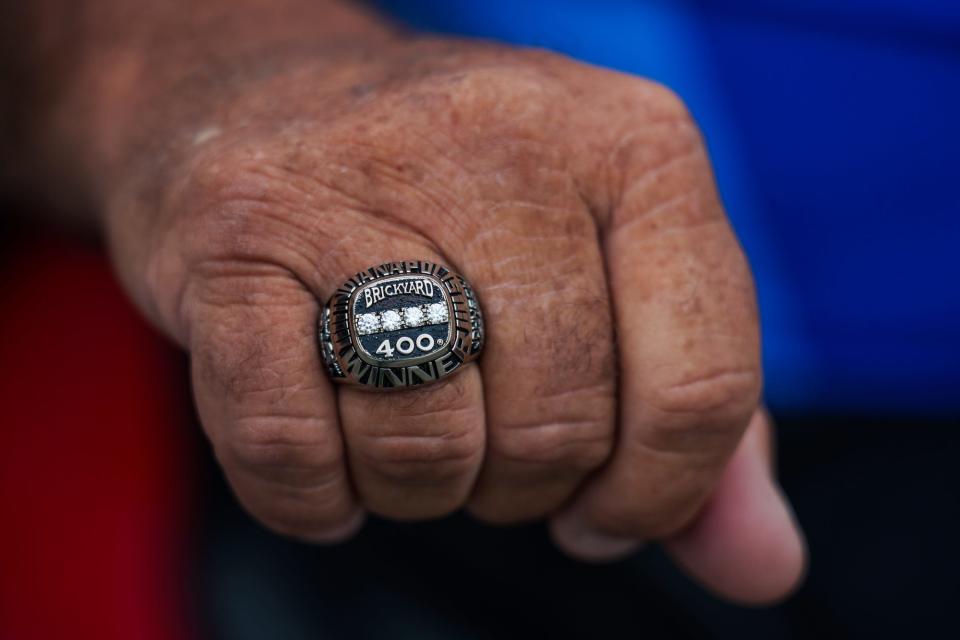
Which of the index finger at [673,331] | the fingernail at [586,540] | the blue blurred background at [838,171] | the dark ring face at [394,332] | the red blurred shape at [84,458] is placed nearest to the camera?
the dark ring face at [394,332]

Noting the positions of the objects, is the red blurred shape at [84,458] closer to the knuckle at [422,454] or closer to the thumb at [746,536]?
the knuckle at [422,454]

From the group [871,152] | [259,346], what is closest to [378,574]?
[259,346]

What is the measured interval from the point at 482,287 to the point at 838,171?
120 cm

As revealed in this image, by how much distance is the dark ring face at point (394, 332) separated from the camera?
955mm

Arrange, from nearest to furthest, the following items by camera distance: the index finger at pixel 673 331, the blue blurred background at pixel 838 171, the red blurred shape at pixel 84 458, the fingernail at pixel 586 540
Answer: the index finger at pixel 673 331, the fingernail at pixel 586 540, the red blurred shape at pixel 84 458, the blue blurred background at pixel 838 171

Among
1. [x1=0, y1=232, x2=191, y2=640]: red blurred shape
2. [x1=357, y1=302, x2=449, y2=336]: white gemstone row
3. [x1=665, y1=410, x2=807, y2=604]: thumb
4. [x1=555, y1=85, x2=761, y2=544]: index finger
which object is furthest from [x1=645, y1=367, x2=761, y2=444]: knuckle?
[x1=0, y1=232, x2=191, y2=640]: red blurred shape

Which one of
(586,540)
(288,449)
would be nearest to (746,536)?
(586,540)

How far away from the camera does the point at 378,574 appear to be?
1.78 m

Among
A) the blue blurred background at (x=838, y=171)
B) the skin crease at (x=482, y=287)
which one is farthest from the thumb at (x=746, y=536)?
the blue blurred background at (x=838, y=171)

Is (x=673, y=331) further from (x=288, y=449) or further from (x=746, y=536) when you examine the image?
(x=288, y=449)

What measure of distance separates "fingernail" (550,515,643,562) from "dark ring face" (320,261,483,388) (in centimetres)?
36

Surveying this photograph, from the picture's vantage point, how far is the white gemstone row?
0.96 metres

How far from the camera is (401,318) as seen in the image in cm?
96

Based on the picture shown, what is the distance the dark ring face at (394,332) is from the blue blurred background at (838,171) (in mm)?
1193
